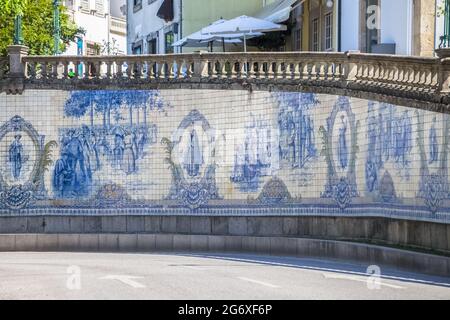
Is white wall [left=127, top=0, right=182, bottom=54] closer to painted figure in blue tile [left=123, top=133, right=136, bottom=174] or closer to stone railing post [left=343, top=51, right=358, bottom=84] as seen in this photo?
painted figure in blue tile [left=123, top=133, right=136, bottom=174]

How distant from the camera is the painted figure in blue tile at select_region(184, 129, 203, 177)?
1316 inches

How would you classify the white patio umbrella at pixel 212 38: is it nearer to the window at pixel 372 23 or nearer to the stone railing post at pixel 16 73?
the window at pixel 372 23

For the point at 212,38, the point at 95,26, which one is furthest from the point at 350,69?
the point at 95,26

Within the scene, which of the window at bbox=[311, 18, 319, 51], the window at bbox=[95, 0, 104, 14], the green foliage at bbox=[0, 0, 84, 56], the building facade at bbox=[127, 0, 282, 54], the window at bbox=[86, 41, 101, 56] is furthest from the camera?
the window at bbox=[95, 0, 104, 14]

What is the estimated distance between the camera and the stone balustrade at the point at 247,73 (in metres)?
27.7

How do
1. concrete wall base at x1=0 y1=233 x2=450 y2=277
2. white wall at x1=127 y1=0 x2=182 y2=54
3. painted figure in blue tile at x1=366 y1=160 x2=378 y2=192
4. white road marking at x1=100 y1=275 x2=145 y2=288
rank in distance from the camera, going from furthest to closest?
white wall at x1=127 y1=0 x2=182 y2=54 → painted figure in blue tile at x1=366 y1=160 x2=378 y2=192 → concrete wall base at x1=0 y1=233 x2=450 y2=277 → white road marking at x1=100 y1=275 x2=145 y2=288

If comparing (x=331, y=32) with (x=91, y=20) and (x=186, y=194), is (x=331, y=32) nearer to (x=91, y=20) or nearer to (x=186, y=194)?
(x=186, y=194)

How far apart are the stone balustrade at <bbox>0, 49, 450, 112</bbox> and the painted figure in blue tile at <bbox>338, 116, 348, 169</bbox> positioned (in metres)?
0.74

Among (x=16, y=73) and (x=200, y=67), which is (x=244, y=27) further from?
(x=16, y=73)

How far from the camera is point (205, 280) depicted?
21375mm

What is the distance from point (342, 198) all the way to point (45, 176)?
27.0 ft

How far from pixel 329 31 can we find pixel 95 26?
34505 mm

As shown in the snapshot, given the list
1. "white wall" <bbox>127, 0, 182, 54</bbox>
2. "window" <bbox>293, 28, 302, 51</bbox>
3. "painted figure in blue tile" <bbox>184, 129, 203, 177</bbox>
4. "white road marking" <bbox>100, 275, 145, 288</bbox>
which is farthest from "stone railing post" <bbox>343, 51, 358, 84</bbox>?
"white wall" <bbox>127, 0, 182, 54</bbox>

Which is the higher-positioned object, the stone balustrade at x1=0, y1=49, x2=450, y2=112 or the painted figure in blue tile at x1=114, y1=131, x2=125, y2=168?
the stone balustrade at x1=0, y1=49, x2=450, y2=112
